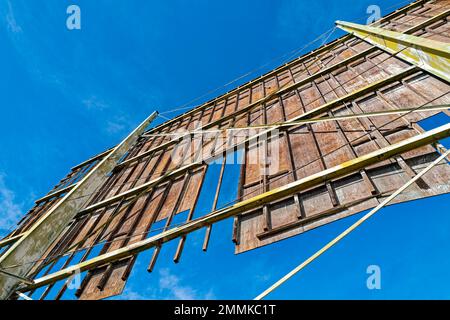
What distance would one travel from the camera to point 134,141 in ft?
38.7

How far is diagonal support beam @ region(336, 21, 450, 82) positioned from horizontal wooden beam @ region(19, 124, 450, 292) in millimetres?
1760

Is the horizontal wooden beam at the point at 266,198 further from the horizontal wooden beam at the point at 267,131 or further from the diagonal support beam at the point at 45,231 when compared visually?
the horizontal wooden beam at the point at 267,131

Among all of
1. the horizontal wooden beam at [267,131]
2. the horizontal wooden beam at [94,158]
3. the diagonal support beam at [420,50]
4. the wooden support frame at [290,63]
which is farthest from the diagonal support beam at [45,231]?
the diagonal support beam at [420,50]

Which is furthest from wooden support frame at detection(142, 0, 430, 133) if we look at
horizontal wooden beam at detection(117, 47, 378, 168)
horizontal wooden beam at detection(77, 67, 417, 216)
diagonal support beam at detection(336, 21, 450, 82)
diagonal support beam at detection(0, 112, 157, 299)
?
diagonal support beam at detection(0, 112, 157, 299)

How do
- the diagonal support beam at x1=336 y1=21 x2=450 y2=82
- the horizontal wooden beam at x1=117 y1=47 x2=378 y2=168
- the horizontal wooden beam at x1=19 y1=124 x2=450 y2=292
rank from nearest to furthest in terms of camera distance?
1. the horizontal wooden beam at x1=19 y1=124 x2=450 y2=292
2. the diagonal support beam at x1=336 y1=21 x2=450 y2=82
3. the horizontal wooden beam at x1=117 y1=47 x2=378 y2=168

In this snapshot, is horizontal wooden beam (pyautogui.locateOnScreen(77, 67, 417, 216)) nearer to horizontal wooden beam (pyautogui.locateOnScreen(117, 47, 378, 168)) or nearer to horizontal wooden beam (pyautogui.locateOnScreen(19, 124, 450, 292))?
horizontal wooden beam (pyautogui.locateOnScreen(19, 124, 450, 292))

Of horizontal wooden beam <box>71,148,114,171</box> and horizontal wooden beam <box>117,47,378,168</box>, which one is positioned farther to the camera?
horizontal wooden beam <box>71,148,114,171</box>

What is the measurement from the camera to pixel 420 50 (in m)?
5.12

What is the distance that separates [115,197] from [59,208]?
1.40 metres

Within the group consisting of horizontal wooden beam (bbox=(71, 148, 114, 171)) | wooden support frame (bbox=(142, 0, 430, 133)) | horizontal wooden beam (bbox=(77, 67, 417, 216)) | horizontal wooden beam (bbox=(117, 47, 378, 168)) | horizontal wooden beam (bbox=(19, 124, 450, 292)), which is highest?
wooden support frame (bbox=(142, 0, 430, 133))

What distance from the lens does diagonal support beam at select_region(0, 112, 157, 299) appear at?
16.9 feet
